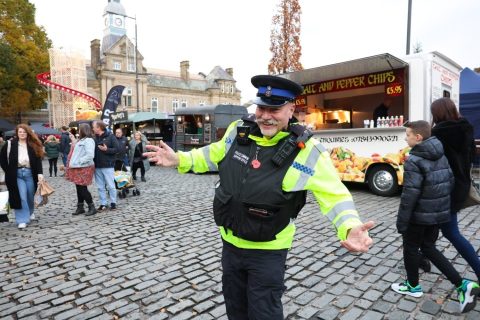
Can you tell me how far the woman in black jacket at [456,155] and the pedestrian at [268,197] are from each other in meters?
2.22

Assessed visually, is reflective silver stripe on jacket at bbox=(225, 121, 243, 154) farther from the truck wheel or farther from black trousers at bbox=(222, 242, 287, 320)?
the truck wheel

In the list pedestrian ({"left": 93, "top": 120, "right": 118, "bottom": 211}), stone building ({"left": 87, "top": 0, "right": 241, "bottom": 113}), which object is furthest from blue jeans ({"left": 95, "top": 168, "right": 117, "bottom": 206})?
stone building ({"left": 87, "top": 0, "right": 241, "bottom": 113})

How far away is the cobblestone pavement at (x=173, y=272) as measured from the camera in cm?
332

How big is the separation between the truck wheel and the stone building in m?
39.5

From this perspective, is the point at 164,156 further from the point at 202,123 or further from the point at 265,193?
the point at 202,123

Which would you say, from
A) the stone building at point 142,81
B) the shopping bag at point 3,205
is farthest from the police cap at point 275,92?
the stone building at point 142,81

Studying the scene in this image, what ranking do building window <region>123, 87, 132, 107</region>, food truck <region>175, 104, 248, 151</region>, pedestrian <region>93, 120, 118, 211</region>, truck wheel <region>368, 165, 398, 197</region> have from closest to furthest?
pedestrian <region>93, 120, 118, 211</region> → truck wheel <region>368, 165, 398, 197</region> → food truck <region>175, 104, 248, 151</region> → building window <region>123, 87, 132, 107</region>

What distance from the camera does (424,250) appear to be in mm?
3432

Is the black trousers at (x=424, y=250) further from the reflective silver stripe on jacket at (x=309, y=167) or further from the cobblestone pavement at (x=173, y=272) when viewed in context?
the reflective silver stripe on jacket at (x=309, y=167)

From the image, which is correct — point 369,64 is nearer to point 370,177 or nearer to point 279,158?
point 370,177

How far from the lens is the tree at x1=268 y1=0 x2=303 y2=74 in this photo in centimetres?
2477

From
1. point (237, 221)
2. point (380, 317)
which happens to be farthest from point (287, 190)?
point (380, 317)

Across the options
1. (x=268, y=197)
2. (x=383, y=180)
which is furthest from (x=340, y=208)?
(x=383, y=180)

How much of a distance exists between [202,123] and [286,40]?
454 inches
